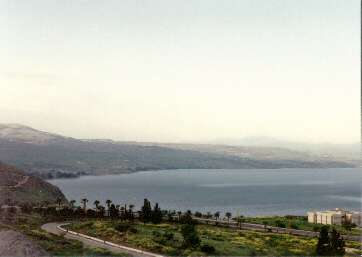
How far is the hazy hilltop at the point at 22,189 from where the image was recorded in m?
153

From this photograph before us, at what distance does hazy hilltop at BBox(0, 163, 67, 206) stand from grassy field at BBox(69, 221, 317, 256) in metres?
65.7

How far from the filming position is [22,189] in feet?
549

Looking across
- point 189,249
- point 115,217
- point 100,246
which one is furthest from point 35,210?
point 189,249

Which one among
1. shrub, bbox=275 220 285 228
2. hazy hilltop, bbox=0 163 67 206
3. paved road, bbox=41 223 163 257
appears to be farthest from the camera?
hazy hilltop, bbox=0 163 67 206

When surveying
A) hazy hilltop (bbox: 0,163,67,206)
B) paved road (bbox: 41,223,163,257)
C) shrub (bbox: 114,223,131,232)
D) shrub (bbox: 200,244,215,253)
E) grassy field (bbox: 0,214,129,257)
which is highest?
hazy hilltop (bbox: 0,163,67,206)

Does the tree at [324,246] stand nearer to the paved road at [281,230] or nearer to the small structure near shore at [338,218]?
the paved road at [281,230]

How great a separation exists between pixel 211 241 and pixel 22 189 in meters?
107

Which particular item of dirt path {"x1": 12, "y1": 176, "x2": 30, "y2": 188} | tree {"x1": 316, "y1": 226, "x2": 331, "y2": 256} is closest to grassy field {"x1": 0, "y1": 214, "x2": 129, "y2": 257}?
tree {"x1": 316, "y1": 226, "x2": 331, "y2": 256}

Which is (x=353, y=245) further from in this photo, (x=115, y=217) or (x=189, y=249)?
(x=115, y=217)

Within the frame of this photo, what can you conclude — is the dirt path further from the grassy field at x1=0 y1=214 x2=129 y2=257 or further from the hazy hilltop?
the grassy field at x1=0 y1=214 x2=129 y2=257

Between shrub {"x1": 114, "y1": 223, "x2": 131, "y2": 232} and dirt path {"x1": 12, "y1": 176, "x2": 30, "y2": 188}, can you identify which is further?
dirt path {"x1": 12, "y1": 176, "x2": 30, "y2": 188}

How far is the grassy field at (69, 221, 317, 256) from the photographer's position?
67688mm

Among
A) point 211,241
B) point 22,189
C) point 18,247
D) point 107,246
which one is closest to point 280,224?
point 211,241

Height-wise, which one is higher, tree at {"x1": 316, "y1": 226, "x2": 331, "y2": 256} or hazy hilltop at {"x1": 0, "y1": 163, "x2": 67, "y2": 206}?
hazy hilltop at {"x1": 0, "y1": 163, "x2": 67, "y2": 206}
